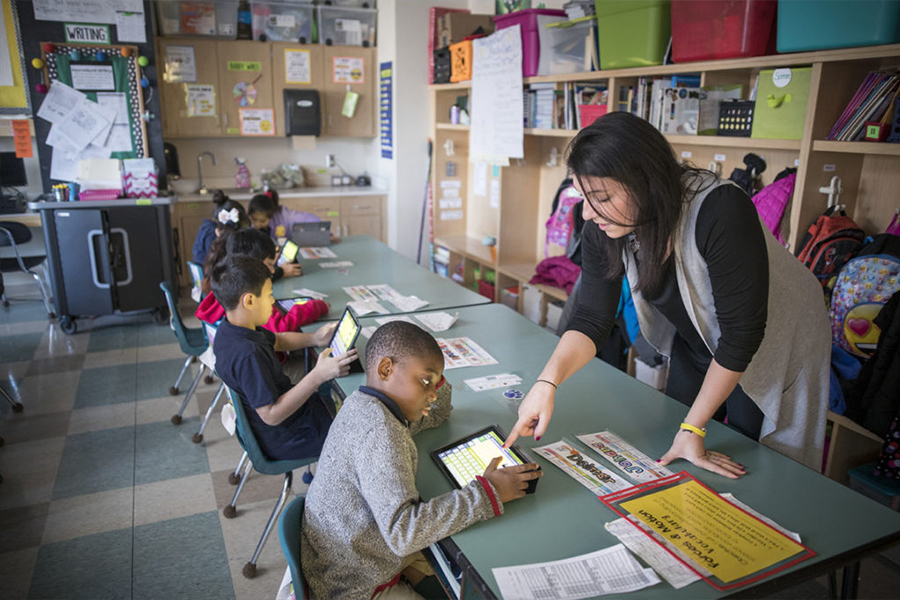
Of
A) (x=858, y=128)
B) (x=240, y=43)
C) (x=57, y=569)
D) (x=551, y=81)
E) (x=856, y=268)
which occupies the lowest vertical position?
(x=57, y=569)

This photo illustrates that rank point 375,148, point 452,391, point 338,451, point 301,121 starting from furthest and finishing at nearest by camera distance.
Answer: point 375,148
point 301,121
point 452,391
point 338,451

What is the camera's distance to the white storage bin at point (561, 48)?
357 cm

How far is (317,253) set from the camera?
3.78 metres

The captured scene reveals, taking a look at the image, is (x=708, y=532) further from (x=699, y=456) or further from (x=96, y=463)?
(x=96, y=463)

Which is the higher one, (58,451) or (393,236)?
(393,236)

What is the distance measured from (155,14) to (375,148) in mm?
2118

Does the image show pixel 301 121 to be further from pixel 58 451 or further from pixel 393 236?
pixel 58 451

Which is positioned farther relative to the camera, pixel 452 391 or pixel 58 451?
pixel 58 451

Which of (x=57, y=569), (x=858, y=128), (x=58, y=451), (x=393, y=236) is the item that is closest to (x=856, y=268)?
(x=858, y=128)

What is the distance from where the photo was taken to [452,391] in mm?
1871

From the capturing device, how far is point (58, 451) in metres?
2.94

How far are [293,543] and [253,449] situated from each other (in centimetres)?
76

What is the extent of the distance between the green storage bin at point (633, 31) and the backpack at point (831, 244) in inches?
42.1

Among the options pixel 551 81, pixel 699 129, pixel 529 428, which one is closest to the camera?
pixel 529 428
